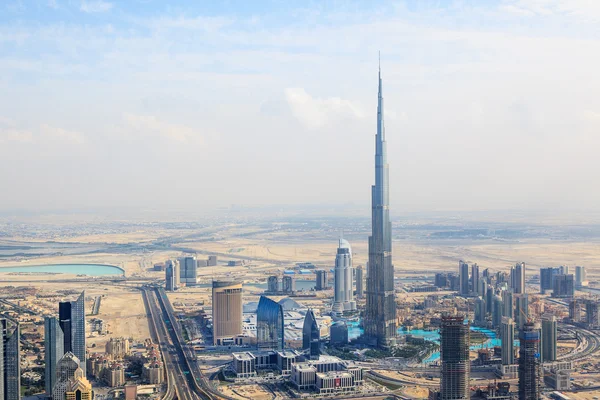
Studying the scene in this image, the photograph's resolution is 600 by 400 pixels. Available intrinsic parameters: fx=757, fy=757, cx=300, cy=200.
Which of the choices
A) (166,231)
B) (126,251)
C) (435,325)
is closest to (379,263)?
(435,325)

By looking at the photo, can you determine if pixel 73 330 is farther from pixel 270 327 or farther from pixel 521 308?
pixel 521 308

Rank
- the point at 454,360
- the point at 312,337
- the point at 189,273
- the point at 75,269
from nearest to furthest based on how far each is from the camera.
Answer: the point at 454,360
the point at 312,337
the point at 189,273
the point at 75,269

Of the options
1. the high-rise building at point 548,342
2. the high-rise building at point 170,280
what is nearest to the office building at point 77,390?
the high-rise building at point 548,342

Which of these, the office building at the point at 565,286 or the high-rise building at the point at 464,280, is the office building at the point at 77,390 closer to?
the high-rise building at the point at 464,280

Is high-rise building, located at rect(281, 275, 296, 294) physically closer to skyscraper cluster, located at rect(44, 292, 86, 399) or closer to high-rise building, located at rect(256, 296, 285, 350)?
high-rise building, located at rect(256, 296, 285, 350)

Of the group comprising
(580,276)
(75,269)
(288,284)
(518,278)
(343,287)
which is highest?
(518,278)

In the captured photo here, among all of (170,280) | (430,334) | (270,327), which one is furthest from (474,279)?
(170,280)

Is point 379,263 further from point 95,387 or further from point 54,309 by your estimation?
point 54,309
